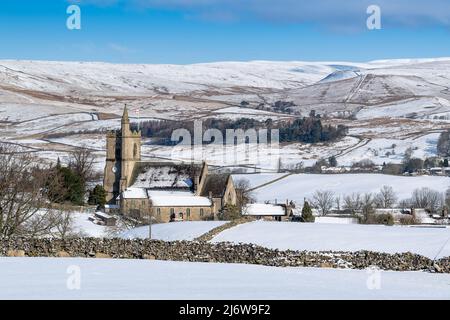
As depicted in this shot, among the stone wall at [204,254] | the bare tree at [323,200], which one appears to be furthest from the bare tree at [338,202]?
the stone wall at [204,254]

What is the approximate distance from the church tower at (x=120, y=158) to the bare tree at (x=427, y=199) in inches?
1211

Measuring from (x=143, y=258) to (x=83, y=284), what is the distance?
250 inches

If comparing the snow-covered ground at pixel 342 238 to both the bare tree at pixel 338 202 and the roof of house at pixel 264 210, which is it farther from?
the bare tree at pixel 338 202

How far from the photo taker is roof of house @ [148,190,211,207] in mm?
78812

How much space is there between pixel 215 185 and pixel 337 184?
34.3m

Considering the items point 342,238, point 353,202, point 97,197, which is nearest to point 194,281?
point 342,238

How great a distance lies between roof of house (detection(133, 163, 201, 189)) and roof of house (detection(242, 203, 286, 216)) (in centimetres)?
656

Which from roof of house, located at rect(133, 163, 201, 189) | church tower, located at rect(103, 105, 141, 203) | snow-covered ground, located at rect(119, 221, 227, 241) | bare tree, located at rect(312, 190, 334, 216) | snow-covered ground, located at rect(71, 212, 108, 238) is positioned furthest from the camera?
bare tree, located at rect(312, 190, 334, 216)

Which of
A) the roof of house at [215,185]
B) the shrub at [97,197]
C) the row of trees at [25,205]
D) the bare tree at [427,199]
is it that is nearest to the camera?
the row of trees at [25,205]

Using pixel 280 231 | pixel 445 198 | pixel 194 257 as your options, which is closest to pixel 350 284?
pixel 194 257

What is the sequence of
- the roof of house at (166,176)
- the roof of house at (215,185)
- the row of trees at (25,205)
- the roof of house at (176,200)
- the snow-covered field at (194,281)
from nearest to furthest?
the snow-covered field at (194,281) → the row of trees at (25,205) → the roof of house at (176,200) → the roof of house at (215,185) → the roof of house at (166,176)

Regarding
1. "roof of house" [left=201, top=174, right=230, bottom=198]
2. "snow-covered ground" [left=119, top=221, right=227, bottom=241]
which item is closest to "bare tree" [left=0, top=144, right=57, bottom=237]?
"snow-covered ground" [left=119, top=221, right=227, bottom=241]

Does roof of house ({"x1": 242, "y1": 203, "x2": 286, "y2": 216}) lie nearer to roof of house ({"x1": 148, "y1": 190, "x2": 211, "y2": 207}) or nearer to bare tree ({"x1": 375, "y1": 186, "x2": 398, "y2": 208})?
roof of house ({"x1": 148, "y1": 190, "x2": 211, "y2": 207})

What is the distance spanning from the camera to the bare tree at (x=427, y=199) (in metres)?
94.6
